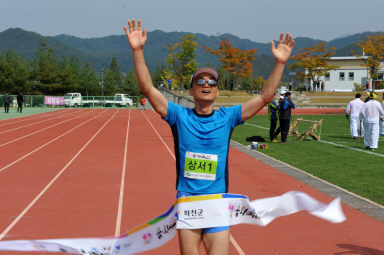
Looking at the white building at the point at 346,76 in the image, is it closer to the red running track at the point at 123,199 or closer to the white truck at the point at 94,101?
the white truck at the point at 94,101

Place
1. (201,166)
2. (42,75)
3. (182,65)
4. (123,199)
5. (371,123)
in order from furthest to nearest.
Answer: (42,75), (182,65), (371,123), (123,199), (201,166)

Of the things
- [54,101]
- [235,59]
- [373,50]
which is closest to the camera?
[373,50]

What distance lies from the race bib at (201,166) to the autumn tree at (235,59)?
64.3 metres

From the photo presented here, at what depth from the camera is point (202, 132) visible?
118 inches

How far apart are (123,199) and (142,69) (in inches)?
189

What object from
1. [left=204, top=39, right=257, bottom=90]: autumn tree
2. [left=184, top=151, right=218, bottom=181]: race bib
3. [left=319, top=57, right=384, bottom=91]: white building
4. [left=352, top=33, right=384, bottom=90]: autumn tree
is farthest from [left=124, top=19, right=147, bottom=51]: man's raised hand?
[left=319, top=57, right=384, bottom=91]: white building

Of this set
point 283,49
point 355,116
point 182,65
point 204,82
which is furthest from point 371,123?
point 182,65

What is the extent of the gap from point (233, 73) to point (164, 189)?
2399 inches

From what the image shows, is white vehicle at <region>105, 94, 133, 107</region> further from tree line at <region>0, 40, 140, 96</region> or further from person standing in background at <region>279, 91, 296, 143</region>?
person standing in background at <region>279, 91, 296, 143</region>

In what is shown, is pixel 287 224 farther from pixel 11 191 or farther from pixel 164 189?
pixel 11 191

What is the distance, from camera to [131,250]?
3.02 meters

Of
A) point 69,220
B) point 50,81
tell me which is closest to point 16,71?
point 50,81

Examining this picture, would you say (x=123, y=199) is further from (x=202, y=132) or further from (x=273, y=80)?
(x=273, y=80)

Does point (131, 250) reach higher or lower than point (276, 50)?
lower
